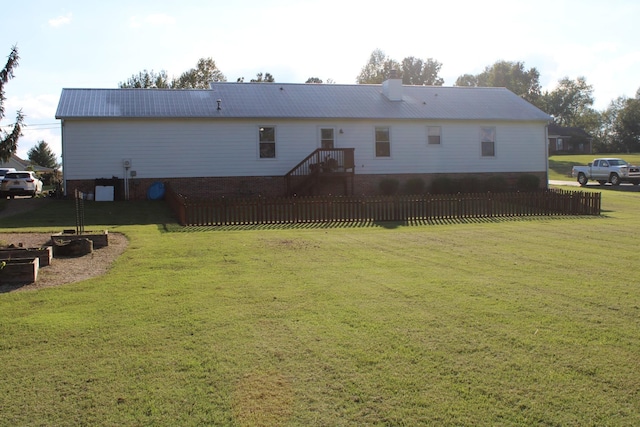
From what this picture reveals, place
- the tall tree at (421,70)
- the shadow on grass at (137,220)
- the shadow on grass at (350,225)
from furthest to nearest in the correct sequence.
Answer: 1. the tall tree at (421,70)
2. the shadow on grass at (137,220)
3. the shadow on grass at (350,225)

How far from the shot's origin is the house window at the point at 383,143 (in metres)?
30.0

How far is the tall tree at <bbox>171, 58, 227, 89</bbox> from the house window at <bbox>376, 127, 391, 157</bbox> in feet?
126

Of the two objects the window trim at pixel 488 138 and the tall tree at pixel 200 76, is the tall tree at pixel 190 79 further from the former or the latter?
the window trim at pixel 488 138

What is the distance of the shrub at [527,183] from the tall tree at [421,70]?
6015 cm

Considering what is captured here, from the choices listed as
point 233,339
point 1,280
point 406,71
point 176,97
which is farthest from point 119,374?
point 406,71

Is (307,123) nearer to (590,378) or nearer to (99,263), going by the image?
(99,263)

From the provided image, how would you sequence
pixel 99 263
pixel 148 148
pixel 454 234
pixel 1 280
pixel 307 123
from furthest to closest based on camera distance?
pixel 307 123, pixel 148 148, pixel 454 234, pixel 99 263, pixel 1 280

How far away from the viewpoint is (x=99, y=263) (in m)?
10.4

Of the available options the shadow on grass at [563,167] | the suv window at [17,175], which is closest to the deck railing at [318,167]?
the suv window at [17,175]

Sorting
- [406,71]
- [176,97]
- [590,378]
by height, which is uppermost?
[406,71]

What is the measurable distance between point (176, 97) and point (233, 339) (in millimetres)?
25550

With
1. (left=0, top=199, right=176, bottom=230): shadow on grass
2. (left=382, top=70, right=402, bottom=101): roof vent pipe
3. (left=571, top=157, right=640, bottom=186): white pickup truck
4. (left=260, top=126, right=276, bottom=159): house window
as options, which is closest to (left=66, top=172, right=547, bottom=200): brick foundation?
(left=260, top=126, right=276, bottom=159): house window

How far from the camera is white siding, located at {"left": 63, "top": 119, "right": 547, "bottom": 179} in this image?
87.3 ft

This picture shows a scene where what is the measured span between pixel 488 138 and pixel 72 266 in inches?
1025
